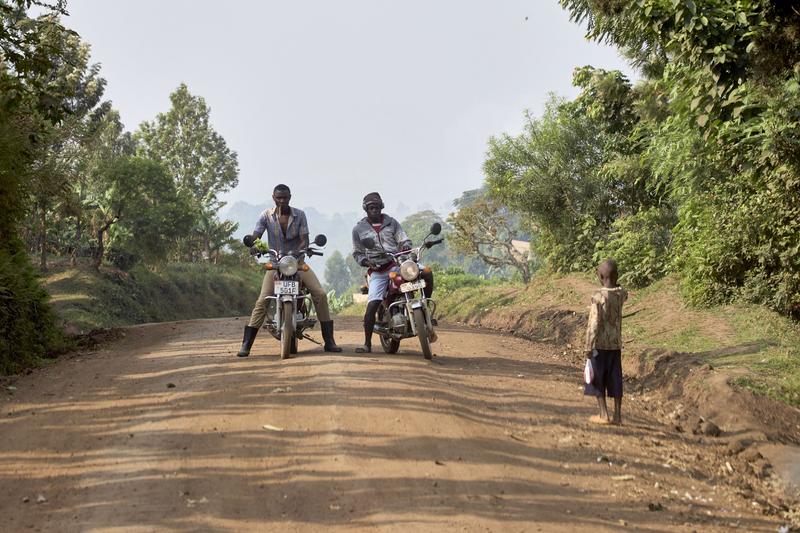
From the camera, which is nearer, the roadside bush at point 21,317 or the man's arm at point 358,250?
the man's arm at point 358,250

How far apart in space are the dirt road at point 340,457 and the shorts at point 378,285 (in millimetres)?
1320

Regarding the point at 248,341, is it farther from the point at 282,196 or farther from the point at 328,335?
the point at 282,196

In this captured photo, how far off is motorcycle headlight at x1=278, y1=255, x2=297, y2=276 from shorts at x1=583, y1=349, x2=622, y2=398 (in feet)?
14.1

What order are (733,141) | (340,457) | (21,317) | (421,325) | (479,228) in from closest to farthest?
1. (340,457)
2. (421,325)
3. (21,317)
4. (733,141)
5. (479,228)

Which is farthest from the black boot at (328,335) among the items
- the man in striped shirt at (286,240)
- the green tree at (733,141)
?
the green tree at (733,141)

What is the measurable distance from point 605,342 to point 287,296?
4373 mm

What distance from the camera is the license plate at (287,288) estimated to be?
1071 centimetres

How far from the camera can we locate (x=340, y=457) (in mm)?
6305

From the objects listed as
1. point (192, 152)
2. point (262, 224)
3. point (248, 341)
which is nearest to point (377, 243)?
point (262, 224)

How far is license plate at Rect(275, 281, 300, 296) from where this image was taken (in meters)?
10.7

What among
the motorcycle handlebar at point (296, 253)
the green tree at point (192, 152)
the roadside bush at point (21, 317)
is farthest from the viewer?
the green tree at point (192, 152)

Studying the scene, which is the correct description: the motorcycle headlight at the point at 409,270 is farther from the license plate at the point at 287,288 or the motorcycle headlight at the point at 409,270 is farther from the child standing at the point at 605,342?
the child standing at the point at 605,342

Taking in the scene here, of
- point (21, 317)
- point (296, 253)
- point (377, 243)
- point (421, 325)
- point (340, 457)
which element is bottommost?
point (340, 457)

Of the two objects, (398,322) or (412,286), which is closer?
(412,286)
